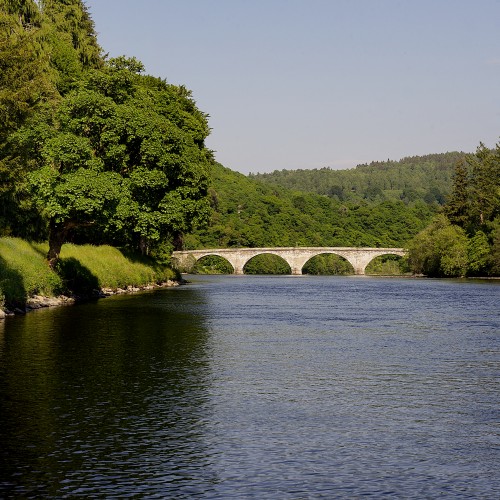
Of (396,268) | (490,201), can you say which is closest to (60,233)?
(490,201)

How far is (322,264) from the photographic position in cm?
18575

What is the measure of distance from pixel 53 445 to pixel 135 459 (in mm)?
1769

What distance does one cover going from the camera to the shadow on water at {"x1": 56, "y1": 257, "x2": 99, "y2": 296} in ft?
169

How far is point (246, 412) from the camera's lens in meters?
17.0

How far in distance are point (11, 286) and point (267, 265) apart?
146508mm

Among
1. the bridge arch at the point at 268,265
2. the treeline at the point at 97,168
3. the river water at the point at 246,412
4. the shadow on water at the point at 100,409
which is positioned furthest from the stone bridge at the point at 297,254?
the shadow on water at the point at 100,409

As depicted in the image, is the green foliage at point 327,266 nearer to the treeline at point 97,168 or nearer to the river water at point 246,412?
the treeline at point 97,168

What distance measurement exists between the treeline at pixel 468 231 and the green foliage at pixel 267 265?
57.5 meters

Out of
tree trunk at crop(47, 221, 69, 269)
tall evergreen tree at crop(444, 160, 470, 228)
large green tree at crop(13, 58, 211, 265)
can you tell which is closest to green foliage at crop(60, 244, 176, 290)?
tree trunk at crop(47, 221, 69, 269)

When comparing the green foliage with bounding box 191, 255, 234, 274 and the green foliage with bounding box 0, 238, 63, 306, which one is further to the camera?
the green foliage with bounding box 191, 255, 234, 274

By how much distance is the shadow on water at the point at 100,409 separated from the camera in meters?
12.5

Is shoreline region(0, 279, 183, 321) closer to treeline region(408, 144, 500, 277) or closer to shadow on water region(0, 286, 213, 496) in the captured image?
shadow on water region(0, 286, 213, 496)

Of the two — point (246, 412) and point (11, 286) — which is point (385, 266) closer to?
point (11, 286)

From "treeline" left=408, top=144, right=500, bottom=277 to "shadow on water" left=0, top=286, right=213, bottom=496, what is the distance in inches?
3407
